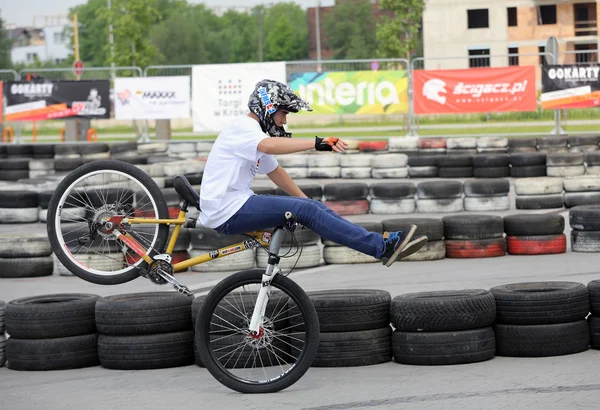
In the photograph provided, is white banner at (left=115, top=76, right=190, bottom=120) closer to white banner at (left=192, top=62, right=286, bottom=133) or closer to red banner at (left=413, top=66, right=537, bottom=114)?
white banner at (left=192, top=62, right=286, bottom=133)

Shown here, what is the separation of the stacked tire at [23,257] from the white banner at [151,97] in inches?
546

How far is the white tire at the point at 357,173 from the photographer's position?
21203 millimetres

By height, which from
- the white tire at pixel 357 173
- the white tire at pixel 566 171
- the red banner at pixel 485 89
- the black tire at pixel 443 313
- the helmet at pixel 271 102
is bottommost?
the black tire at pixel 443 313

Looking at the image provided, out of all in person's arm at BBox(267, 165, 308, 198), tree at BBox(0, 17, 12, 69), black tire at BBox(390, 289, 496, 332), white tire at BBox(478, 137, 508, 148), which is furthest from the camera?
tree at BBox(0, 17, 12, 69)

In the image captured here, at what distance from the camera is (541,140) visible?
22.4 m

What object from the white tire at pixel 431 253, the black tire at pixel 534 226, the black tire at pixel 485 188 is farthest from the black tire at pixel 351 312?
the black tire at pixel 485 188

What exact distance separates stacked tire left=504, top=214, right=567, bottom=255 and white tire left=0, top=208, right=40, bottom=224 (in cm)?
761

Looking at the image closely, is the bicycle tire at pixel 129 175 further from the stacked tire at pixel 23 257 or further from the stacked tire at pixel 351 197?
the stacked tire at pixel 351 197

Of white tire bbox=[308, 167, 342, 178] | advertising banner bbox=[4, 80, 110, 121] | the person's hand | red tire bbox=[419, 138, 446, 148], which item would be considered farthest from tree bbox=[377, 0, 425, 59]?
the person's hand

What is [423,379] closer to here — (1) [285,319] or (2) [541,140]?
(1) [285,319]

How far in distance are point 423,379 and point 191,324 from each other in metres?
1.73

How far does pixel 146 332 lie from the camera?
7.12 metres

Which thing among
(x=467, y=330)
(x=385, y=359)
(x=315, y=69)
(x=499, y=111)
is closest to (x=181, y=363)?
(x=385, y=359)

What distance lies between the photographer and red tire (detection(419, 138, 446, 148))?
2302 cm
